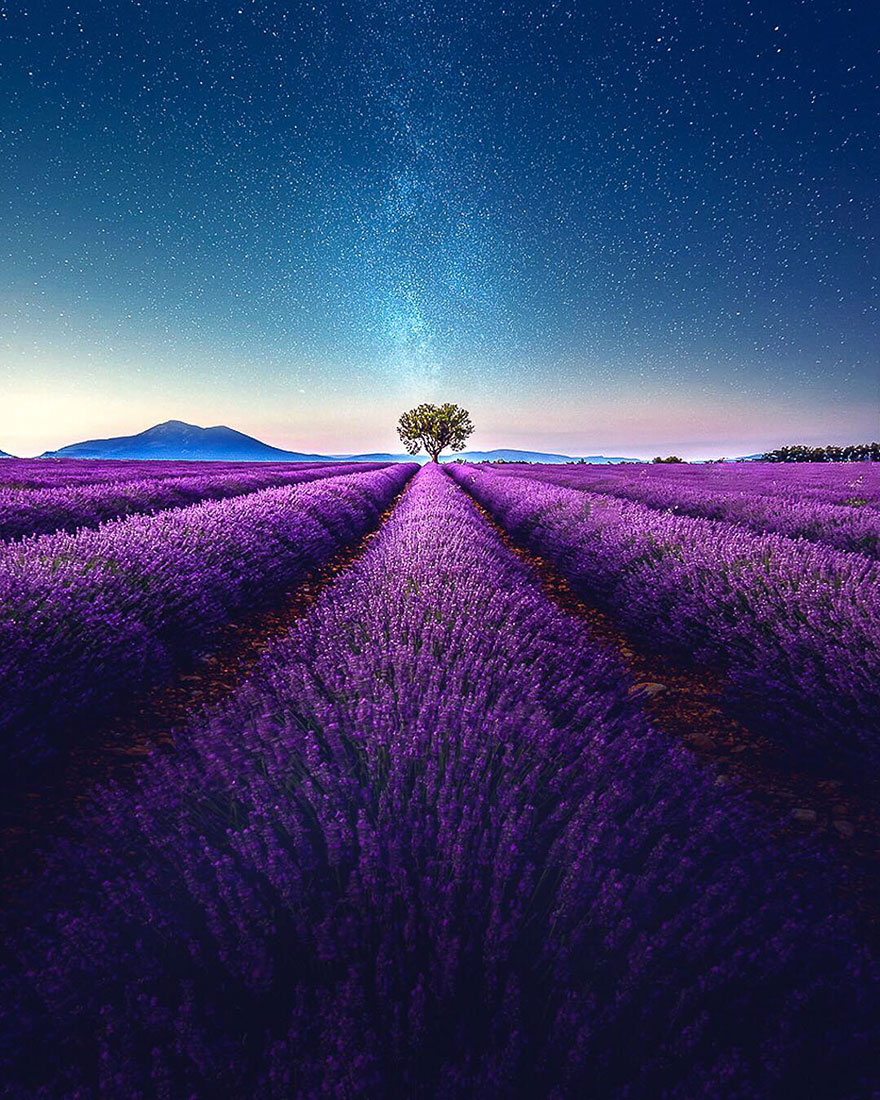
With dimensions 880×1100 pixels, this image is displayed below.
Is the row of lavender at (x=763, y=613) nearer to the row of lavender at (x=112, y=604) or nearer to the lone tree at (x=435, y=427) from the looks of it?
the row of lavender at (x=112, y=604)

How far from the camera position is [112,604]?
8.73ft

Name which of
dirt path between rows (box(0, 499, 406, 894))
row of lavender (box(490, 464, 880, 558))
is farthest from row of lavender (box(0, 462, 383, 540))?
row of lavender (box(490, 464, 880, 558))

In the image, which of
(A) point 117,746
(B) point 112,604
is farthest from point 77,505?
(A) point 117,746

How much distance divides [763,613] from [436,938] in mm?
2528

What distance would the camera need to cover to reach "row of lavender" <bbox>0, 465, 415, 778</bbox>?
2059mm

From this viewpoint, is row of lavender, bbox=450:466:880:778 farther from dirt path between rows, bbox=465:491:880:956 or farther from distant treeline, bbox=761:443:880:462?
distant treeline, bbox=761:443:880:462

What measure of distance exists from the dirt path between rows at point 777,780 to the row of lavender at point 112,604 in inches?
92.3

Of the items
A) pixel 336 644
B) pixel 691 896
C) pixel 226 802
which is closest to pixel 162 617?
pixel 336 644

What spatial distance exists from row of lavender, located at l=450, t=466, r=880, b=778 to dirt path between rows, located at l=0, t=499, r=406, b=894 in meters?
2.33

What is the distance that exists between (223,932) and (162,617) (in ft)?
8.49

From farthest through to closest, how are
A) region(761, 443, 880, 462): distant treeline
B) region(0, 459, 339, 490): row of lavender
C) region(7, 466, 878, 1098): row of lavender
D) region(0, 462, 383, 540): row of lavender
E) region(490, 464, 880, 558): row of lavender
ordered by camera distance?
region(761, 443, 880, 462): distant treeline
region(0, 459, 339, 490): row of lavender
region(0, 462, 383, 540): row of lavender
region(490, 464, 880, 558): row of lavender
region(7, 466, 878, 1098): row of lavender

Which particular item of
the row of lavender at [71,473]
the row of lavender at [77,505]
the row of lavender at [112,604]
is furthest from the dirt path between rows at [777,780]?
the row of lavender at [71,473]

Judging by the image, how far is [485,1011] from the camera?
784 mm

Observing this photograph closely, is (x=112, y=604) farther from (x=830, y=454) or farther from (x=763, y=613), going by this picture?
(x=830, y=454)
